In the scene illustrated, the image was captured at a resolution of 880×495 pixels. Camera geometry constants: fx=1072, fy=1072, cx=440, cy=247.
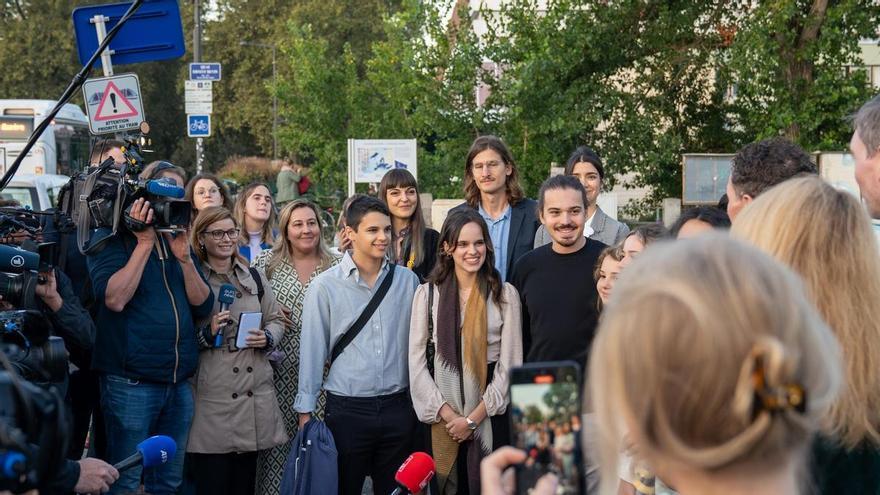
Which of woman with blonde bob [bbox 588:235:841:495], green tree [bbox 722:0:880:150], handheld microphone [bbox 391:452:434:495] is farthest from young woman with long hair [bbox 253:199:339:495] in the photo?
green tree [bbox 722:0:880:150]

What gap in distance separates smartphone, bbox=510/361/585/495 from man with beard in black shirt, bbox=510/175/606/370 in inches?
155

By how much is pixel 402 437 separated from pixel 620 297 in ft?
15.1

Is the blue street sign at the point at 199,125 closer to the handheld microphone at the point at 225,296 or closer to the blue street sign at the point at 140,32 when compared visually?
the blue street sign at the point at 140,32

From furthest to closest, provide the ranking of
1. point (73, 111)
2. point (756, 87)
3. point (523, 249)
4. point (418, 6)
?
point (73, 111) → point (418, 6) → point (756, 87) → point (523, 249)

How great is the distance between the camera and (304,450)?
595 centimetres

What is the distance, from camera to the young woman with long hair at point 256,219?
8547 mm

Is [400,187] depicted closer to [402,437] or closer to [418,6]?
[402,437]

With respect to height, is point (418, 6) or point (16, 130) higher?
point (418, 6)

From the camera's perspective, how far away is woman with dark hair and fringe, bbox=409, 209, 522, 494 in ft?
19.7

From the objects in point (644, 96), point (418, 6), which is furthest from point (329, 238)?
point (644, 96)

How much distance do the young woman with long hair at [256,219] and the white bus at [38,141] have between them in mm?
13611

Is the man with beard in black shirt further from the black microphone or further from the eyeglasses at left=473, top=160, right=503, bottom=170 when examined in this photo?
the black microphone

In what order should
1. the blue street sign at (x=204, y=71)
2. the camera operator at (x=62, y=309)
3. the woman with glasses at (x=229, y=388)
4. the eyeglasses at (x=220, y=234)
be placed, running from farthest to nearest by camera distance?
1. the blue street sign at (x=204, y=71)
2. the eyeglasses at (x=220, y=234)
3. the woman with glasses at (x=229, y=388)
4. the camera operator at (x=62, y=309)

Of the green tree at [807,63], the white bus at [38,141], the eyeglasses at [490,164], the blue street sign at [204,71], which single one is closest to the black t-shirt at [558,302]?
the eyeglasses at [490,164]
